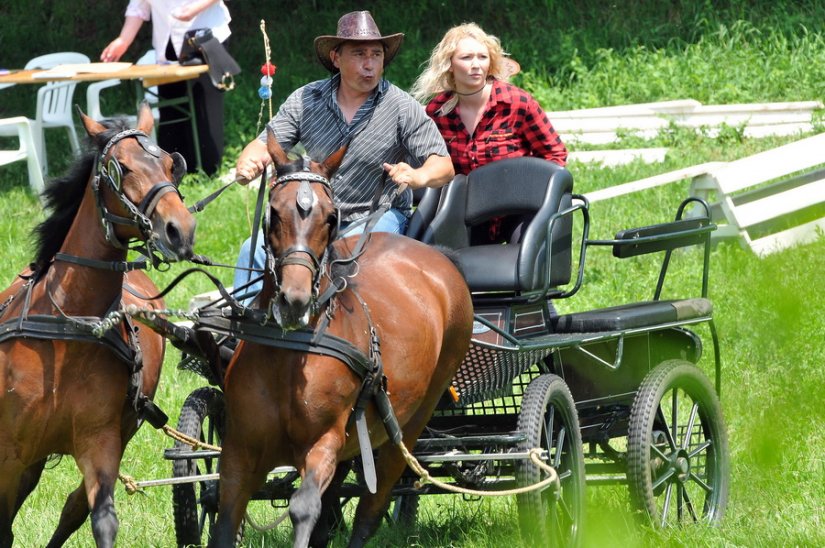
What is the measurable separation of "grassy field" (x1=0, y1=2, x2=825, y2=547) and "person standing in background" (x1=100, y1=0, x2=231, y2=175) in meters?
0.43

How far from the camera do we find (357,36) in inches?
190

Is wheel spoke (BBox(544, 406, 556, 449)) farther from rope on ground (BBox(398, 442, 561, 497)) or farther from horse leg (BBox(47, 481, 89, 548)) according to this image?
horse leg (BBox(47, 481, 89, 548))

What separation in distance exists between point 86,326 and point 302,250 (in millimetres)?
814

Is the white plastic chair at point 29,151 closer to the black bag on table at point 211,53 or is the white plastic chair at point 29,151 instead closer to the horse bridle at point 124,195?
the black bag on table at point 211,53

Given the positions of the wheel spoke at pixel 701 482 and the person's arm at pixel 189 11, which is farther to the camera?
the person's arm at pixel 189 11

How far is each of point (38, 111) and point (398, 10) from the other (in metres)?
4.24

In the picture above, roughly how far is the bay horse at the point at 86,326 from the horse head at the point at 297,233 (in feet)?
1.02

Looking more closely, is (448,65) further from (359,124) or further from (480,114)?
(359,124)

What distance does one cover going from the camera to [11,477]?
157 inches

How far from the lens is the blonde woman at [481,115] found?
5461mm

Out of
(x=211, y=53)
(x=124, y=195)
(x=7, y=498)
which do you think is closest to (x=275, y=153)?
(x=124, y=195)

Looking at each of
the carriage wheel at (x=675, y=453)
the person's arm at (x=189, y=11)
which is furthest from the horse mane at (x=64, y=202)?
the person's arm at (x=189, y=11)

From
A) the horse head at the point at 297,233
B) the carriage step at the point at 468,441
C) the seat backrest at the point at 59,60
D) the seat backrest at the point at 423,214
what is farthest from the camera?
the seat backrest at the point at 59,60

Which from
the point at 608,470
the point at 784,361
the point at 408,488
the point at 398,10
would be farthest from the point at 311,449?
the point at 398,10
